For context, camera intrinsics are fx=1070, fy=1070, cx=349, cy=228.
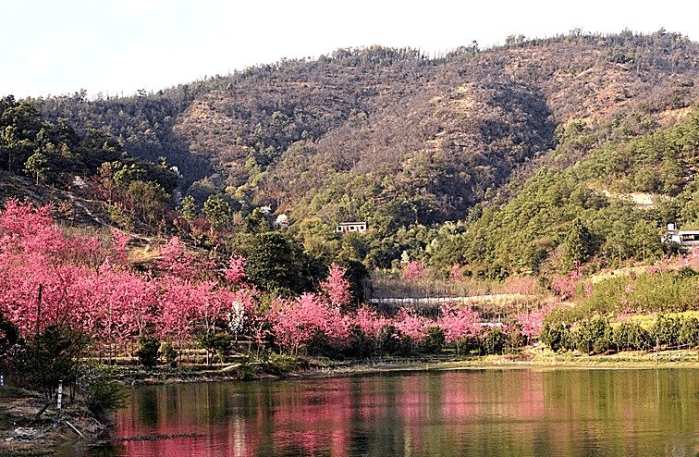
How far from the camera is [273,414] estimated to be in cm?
3703

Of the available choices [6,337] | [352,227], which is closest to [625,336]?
[6,337]

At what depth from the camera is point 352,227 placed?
12988cm

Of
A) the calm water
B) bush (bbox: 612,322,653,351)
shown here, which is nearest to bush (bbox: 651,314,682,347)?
bush (bbox: 612,322,653,351)

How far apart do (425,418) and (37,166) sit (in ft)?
185

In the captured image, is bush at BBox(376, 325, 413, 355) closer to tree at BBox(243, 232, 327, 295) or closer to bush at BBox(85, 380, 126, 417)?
tree at BBox(243, 232, 327, 295)

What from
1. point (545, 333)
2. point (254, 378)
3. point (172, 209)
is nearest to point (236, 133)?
point (172, 209)

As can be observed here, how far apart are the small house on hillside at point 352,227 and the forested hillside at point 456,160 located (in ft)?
5.13

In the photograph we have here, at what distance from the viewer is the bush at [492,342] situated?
75625mm

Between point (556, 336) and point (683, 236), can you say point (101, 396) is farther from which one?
point (683, 236)

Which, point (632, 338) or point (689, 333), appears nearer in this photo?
point (689, 333)

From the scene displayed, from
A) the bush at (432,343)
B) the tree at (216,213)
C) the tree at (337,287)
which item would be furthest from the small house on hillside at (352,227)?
the bush at (432,343)

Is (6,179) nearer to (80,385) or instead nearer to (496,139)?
(80,385)

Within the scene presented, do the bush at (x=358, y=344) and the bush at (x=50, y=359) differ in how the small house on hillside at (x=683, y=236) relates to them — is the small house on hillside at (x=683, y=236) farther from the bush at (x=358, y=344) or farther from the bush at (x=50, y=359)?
the bush at (x=50, y=359)

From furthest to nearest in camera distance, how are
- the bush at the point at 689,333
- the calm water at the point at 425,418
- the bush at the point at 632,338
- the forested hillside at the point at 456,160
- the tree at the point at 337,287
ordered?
the forested hillside at the point at 456,160 < the tree at the point at 337,287 < the bush at the point at 632,338 < the bush at the point at 689,333 < the calm water at the point at 425,418
